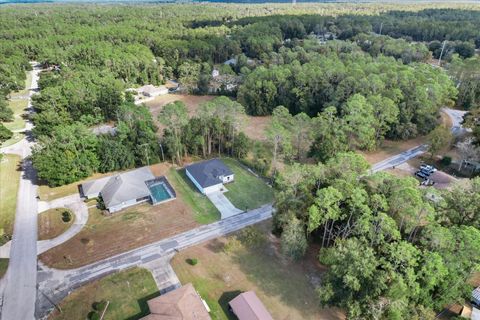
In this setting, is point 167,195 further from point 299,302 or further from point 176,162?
point 299,302

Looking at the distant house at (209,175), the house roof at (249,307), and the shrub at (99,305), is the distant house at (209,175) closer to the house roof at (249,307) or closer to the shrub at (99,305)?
the house roof at (249,307)

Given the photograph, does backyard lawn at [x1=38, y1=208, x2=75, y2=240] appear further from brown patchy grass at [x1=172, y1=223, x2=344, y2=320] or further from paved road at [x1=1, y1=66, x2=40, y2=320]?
brown patchy grass at [x1=172, y1=223, x2=344, y2=320]

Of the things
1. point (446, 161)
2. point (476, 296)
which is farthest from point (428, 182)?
point (476, 296)

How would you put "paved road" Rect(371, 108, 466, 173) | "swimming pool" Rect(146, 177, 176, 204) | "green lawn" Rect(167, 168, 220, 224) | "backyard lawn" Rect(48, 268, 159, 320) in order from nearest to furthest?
"backyard lawn" Rect(48, 268, 159, 320) → "green lawn" Rect(167, 168, 220, 224) → "swimming pool" Rect(146, 177, 176, 204) → "paved road" Rect(371, 108, 466, 173)

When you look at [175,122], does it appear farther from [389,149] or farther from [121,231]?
[389,149]

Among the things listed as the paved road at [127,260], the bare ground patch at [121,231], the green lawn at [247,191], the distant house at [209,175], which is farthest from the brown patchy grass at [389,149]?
the bare ground patch at [121,231]

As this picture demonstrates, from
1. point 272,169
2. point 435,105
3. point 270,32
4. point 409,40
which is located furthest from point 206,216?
point 409,40

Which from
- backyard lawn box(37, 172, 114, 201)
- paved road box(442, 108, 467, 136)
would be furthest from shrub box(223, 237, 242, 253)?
paved road box(442, 108, 467, 136)
